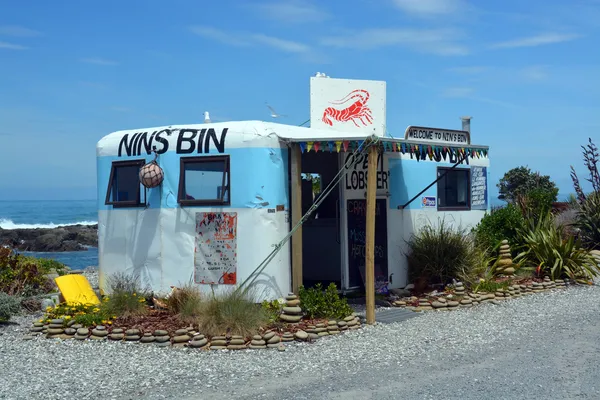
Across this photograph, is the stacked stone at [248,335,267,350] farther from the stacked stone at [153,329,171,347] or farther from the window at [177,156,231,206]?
the window at [177,156,231,206]

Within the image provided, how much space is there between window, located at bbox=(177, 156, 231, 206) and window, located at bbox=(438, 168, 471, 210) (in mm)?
5067

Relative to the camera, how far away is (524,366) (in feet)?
26.9

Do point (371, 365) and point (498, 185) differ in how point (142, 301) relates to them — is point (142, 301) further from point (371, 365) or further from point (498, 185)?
point (498, 185)

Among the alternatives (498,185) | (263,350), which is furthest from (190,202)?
(498,185)

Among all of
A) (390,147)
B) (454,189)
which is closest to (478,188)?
(454,189)

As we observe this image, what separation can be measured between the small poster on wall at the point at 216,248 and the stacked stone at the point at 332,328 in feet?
5.96

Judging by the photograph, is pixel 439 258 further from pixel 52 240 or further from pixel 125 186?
pixel 52 240

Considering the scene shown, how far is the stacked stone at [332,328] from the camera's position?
10094 millimetres

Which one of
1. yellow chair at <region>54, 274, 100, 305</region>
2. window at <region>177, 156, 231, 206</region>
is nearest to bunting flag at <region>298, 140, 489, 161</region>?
window at <region>177, 156, 231, 206</region>

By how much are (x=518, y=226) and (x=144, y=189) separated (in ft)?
26.2

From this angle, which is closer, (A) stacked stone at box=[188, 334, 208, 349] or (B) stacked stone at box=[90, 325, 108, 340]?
(A) stacked stone at box=[188, 334, 208, 349]

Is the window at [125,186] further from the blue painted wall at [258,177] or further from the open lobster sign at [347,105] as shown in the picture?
the open lobster sign at [347,105]

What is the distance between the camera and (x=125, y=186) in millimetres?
12500

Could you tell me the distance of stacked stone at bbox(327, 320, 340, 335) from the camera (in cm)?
1009
